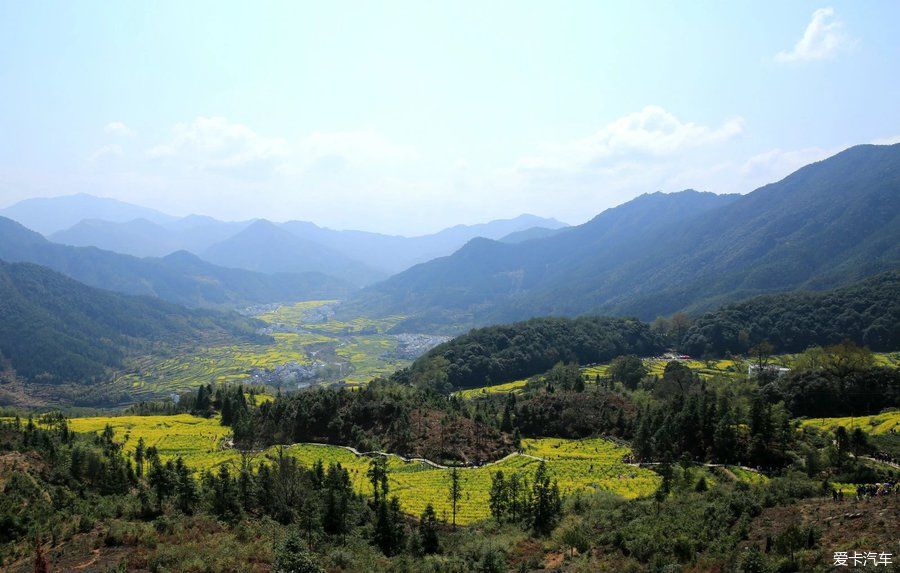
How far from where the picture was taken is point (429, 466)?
55375 mm

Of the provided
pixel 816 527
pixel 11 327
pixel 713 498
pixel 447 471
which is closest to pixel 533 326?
pixel 447 471

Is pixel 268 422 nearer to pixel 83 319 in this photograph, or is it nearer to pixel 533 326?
pixel 533 326

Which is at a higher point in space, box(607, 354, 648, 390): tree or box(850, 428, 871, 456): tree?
box(850, 428, 871, 456): tree

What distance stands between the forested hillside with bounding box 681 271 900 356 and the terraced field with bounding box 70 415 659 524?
74991 millimetres

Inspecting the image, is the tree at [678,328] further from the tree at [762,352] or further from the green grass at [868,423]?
the green grass at [868,423]

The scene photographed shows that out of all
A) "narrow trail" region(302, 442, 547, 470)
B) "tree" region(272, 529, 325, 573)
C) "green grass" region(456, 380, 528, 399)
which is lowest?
"green grass" region(456, 380, 528, 399)

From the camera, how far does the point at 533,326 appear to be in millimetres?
134000

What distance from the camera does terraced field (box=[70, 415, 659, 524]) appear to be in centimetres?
4416

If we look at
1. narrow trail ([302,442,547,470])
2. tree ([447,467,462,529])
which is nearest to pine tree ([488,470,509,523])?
tree ([447,467,462,529])

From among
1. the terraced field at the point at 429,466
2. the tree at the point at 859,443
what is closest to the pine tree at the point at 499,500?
the terraced field at the point at 429,466

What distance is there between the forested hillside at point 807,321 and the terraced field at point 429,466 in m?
75.0

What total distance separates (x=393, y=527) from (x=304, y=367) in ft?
455

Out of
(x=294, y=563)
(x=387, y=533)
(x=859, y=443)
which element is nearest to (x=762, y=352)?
(x=859, y=443)

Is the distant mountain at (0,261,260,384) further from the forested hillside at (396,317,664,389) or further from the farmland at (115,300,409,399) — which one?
the forested hillside at (396,317,664,389)
